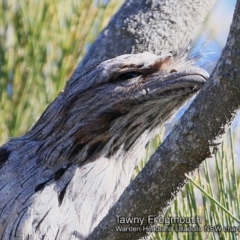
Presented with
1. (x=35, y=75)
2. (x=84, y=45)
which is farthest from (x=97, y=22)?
(x=35, y=75)

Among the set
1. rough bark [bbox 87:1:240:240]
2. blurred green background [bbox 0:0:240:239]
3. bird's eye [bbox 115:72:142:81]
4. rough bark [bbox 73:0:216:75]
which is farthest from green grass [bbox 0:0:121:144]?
rough bark [bbox 87:1:240:240]

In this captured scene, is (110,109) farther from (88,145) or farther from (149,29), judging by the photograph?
(149,29)

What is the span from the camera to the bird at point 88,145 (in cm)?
305

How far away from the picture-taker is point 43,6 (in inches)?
185

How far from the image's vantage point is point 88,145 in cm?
333

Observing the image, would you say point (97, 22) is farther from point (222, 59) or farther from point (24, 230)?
point (222, 59)

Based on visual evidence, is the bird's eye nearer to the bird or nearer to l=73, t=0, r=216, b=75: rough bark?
the bird

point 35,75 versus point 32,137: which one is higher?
point 35,75

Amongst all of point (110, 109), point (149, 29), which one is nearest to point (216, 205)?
point (110, 109)

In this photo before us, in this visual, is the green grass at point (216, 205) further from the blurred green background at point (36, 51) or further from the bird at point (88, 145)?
the blurred green background at point (36, 51)

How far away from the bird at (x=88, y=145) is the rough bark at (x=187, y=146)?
2.38ft

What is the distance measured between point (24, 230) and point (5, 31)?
1.99m

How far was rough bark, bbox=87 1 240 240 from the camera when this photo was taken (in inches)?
83.8

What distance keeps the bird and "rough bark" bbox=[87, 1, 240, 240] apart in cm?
73
